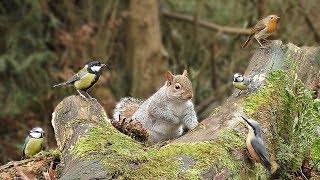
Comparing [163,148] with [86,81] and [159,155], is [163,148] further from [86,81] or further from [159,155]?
[86,81]

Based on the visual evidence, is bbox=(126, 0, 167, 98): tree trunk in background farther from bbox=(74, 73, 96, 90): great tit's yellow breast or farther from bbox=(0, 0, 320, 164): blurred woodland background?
bbox=(74, 73, 96, 90): great tit's yellow breast

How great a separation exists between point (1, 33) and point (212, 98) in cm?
432

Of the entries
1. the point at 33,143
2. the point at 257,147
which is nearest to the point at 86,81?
the point at 33,143

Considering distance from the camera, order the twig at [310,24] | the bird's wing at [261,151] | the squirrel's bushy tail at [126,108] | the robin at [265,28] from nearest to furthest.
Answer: the bird's wing at [261,151] < the robin at [265,28] < the squirrel's bushy tail at [126,108] < the twig at [310,24]

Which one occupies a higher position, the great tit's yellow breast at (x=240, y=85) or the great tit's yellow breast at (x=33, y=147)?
the great tit's yellow breast at (x=33, y=147)

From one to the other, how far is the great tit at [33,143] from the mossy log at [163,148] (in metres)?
0.19

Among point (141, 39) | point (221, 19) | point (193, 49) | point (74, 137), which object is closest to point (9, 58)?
point (141, 39)

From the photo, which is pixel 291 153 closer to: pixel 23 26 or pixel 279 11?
pixel 279 11

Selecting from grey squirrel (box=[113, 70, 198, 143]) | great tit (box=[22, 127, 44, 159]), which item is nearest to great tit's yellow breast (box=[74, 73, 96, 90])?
great tit (box=[22, 127, 44, 159])

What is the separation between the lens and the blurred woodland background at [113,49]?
11.6 metres

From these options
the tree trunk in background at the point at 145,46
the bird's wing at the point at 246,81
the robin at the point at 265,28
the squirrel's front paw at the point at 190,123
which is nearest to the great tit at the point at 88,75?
the squirrel's front paw at the point at 190,123

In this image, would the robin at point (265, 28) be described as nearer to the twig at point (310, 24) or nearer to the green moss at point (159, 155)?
the green moss at point (159, 155)

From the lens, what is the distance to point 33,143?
19.6ft

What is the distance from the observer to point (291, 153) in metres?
5.60
